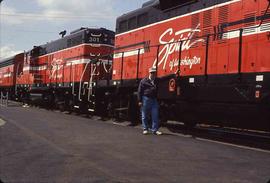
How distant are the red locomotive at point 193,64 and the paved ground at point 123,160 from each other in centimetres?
101

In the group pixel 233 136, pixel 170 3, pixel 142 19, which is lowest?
pixel 233 136

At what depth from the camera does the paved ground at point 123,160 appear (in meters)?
6.22

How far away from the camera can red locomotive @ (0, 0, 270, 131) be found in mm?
9789

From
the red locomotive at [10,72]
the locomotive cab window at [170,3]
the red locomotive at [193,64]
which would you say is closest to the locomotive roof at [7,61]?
the red locomotive at [10,72]

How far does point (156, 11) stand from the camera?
1409 centimetres

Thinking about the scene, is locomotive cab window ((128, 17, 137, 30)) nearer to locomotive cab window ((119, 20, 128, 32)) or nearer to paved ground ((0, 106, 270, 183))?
locomotive cab window ((119, 20, 128, 32))

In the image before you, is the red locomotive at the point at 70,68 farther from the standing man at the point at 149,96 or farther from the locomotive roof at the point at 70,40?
the standing man at the point at 149,96

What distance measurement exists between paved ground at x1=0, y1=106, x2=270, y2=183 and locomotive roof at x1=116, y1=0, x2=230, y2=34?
363cm

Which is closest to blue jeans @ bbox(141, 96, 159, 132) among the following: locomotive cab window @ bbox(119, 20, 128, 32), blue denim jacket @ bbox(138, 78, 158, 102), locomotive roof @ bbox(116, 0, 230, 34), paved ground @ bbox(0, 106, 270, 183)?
blue denim jacket @ bbox(138, 78, 158, 102)

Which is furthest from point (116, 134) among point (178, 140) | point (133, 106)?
point (133, 106)

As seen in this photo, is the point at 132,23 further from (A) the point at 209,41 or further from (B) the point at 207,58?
(B) the point at 207,58

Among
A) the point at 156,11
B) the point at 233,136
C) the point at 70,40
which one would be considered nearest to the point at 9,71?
the point at 70,40

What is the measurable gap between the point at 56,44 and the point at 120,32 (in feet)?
30.7

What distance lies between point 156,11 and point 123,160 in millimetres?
7563
